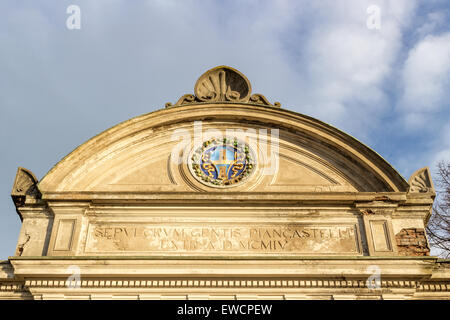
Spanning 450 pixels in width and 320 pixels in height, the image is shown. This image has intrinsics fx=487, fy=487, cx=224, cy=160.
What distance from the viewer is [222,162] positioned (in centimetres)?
980

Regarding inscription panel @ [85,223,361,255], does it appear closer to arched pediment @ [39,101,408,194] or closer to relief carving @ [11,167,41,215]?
arched pediment @ [39,101,408,194]

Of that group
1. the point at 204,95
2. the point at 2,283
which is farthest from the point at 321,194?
the point at 2,283

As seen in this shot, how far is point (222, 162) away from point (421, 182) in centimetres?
385

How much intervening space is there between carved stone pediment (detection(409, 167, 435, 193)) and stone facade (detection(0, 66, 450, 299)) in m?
0.02

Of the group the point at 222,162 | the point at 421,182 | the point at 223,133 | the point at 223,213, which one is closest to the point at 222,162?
the point at 222,162

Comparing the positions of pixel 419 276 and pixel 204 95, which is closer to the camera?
pixel 419 276

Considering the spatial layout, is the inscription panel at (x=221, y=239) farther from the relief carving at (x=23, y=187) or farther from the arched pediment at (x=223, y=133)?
the relief carving at (x=23, y=187)

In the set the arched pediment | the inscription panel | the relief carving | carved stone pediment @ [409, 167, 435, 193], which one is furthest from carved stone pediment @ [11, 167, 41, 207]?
carved stone pediment @ [409, 167, 435, 193]

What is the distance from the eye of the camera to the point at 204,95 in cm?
1048

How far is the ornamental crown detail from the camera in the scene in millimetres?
10367

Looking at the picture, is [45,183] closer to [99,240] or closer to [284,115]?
[99,240]
